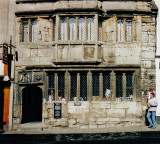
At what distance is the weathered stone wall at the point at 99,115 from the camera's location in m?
13.5

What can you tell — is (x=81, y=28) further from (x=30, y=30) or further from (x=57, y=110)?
(x=57, y=110)

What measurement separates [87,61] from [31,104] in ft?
15.8

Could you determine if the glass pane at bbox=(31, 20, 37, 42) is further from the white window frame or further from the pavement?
the pavement

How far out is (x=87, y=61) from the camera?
44.0 ft

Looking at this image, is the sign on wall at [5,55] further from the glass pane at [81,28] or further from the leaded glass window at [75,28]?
the glass pane at [81,28]

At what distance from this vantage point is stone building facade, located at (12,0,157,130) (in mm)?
13508

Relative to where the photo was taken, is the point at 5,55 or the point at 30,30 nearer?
the point at 5,55

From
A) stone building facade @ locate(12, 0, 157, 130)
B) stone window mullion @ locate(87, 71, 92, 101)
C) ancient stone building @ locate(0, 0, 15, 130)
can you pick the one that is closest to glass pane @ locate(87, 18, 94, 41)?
stone building facade @ locate(12, 0, 157, 130)

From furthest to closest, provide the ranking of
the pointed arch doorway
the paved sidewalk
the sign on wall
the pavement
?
the pointed arch doorway → the sign on wall → the paved sidewalk → the pavement

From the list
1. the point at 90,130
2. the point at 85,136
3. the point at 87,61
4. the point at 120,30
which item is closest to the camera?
the point at 85,136

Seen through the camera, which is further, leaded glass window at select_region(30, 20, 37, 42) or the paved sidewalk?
leaded glass window at select_region(30, 20, 37, 42)

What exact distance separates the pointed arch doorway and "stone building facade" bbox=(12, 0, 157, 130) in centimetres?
46

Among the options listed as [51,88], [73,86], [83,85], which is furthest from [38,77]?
[83,85]

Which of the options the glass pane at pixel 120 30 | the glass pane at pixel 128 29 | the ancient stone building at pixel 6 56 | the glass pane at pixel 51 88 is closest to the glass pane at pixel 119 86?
the glass pane at pixel 120 30
